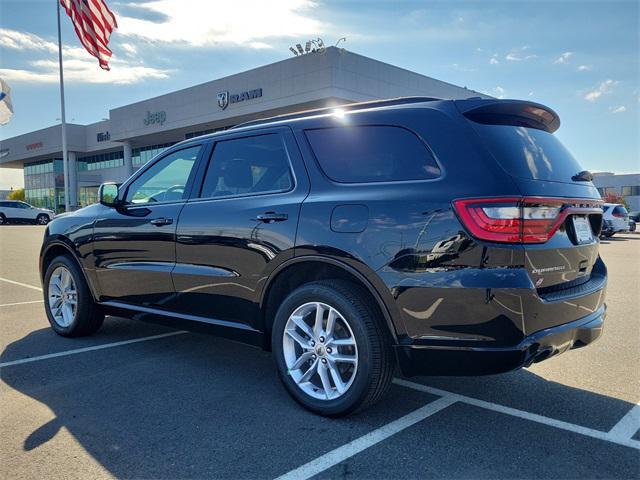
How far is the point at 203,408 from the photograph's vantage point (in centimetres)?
346

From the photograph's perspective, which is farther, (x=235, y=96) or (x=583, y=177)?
(x=235, y=96)

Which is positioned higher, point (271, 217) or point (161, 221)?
point (271, 217)

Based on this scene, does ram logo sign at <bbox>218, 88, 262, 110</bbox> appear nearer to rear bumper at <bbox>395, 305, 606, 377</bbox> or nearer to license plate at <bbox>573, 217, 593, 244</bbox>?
license plate at <bbox>573, 217, 593, 244</bbox>

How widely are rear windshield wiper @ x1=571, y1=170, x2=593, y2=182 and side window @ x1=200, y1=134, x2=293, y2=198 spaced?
1.86 m

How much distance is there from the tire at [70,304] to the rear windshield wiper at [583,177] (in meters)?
4.31

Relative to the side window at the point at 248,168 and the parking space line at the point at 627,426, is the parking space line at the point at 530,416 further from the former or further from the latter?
the side window at the point at 248,168

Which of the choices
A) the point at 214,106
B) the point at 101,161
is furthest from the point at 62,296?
the point at 101,161

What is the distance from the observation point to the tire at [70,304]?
16.9 feet

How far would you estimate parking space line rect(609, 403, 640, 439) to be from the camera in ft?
10.1

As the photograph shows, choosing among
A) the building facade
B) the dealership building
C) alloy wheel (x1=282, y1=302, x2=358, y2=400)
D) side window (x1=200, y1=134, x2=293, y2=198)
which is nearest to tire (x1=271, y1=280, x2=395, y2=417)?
alloy wheel (x1=282, y1=302, x2=358, y2=400)

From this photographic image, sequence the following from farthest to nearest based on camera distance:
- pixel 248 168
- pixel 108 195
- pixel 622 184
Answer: pixel 622 184 < pixel 108 195 < pixel 248 168

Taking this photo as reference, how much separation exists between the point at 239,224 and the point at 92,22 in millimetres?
17351

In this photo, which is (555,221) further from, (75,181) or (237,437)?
(75,181)

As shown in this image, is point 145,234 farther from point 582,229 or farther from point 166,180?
point 582,229
